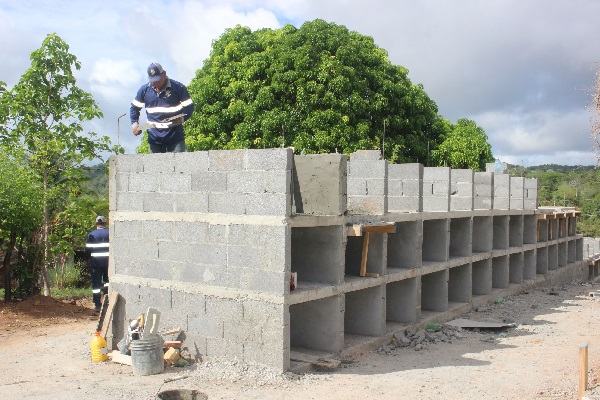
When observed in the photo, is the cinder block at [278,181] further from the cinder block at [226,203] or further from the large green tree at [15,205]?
the large green tree at [15,205]

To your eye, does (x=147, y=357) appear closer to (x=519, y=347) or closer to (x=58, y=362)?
(x=58, y=362)

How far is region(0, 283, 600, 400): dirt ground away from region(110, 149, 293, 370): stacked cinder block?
1.75 ft

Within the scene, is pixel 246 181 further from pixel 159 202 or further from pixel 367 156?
pixel 367 156

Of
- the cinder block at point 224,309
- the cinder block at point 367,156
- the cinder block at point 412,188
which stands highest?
the cinder block at point 367,156

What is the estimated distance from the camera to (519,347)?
34.2ft

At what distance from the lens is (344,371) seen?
8.53 metres

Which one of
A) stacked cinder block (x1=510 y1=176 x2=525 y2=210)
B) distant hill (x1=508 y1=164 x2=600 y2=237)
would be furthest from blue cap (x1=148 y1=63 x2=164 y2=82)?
distant hill (x1=508 y1=164 x2=600 y2=237)

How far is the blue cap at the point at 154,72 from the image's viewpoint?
916cm

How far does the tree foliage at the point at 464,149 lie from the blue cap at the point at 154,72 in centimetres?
1522

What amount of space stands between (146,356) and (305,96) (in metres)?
12.8

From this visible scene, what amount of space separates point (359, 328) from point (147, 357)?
3660 millimetres

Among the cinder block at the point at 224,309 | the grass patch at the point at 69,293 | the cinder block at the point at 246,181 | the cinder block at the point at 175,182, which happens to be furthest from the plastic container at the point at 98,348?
the grass patch at the point at 69,293

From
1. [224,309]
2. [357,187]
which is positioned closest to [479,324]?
[357,187]

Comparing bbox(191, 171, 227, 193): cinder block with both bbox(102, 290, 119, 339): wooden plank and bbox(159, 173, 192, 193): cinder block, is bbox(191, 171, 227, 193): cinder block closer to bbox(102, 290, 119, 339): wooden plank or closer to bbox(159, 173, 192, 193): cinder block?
bbox(159, 173, 192, 193): cinder block
